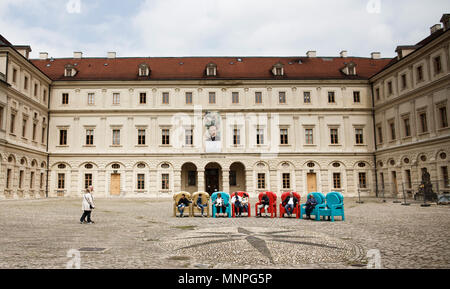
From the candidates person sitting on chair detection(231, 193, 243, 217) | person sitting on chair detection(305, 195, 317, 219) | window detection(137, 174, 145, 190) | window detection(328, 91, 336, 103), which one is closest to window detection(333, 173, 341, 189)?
window detection(328, 91, 336, 103)

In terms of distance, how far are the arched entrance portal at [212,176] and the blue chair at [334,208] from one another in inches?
978

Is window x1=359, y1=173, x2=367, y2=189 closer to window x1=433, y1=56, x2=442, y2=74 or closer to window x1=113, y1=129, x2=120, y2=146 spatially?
window x1=433, y1=56, x2=442, y2=74

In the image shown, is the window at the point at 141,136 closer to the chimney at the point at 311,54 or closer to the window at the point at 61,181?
the window at the point at 61,181

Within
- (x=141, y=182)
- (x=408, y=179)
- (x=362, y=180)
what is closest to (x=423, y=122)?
(x=408, y=179)

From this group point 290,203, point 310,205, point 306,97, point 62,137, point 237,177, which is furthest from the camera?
point 237,177

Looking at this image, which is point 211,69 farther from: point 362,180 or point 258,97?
point 362,180

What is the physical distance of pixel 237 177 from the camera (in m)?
39.1

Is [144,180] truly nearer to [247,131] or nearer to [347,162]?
[247,131]

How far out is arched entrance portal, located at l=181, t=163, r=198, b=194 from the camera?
38812 mm

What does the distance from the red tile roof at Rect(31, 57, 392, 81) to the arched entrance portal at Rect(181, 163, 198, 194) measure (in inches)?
398

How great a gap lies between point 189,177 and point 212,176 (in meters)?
2.67

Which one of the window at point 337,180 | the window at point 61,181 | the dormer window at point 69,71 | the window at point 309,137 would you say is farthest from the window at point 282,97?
the window at point 61,181
